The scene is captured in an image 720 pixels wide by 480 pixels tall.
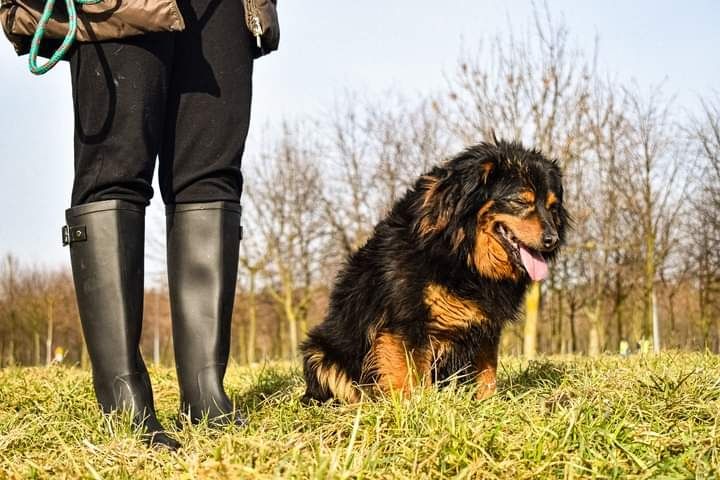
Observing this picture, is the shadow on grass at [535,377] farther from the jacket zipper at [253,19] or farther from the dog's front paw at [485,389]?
the jacket zipper at [253,19]

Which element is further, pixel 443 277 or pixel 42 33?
pixel 443 277

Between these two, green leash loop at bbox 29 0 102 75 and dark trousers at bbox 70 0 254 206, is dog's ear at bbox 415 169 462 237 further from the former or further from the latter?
green leash loop at bbox 29 0 102 75

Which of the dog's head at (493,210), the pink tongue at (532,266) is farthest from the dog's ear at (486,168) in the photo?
the pink tongue at (532,266)

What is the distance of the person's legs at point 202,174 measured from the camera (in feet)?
8.28

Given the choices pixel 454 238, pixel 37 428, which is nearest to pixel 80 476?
pixel 37 428

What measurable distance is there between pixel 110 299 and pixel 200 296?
0.33 meters

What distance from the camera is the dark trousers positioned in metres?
2.32

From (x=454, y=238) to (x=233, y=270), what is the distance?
1.25 metres

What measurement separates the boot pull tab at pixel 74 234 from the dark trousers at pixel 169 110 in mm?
95

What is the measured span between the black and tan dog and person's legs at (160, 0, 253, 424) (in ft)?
2.89

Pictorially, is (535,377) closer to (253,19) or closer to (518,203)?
(518,203)

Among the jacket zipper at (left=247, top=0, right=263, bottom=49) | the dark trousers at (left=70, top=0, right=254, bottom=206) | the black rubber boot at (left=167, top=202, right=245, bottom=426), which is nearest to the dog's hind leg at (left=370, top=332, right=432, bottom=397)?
the black rubber boot at (left=167, top=202, right=245, bottom=426)

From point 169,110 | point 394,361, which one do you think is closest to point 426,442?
point 394,361

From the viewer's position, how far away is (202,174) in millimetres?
2543
